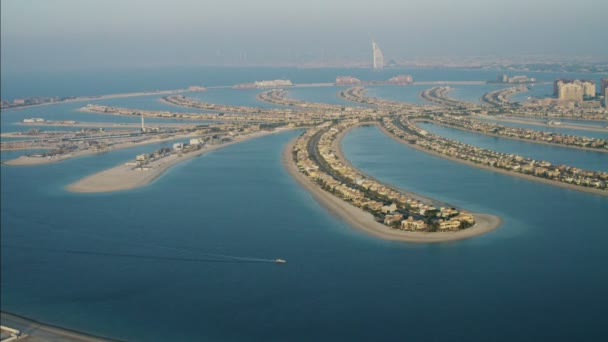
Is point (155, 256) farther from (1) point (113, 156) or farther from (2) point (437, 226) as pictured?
(1) point (113, 156)

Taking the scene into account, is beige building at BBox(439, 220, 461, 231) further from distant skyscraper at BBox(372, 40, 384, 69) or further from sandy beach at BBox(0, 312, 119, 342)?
distant skyscraper at BBox(372, 40, 384, 69)

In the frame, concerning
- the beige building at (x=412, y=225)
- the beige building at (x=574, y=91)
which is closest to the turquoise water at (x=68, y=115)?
the beige building at (x=574, y=91)

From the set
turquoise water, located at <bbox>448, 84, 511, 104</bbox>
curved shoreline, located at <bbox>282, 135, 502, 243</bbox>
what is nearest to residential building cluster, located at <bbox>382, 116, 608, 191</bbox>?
curved shoreline, located at <bbox>282, 135, 502, 243</bbox>

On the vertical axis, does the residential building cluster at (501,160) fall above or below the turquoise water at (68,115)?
below

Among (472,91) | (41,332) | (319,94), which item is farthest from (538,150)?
(319,94)

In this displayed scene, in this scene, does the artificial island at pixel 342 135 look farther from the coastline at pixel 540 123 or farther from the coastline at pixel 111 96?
the coastline at pixel 111 96

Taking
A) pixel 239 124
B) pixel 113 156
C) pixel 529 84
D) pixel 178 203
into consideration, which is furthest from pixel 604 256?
pixel 529 84
